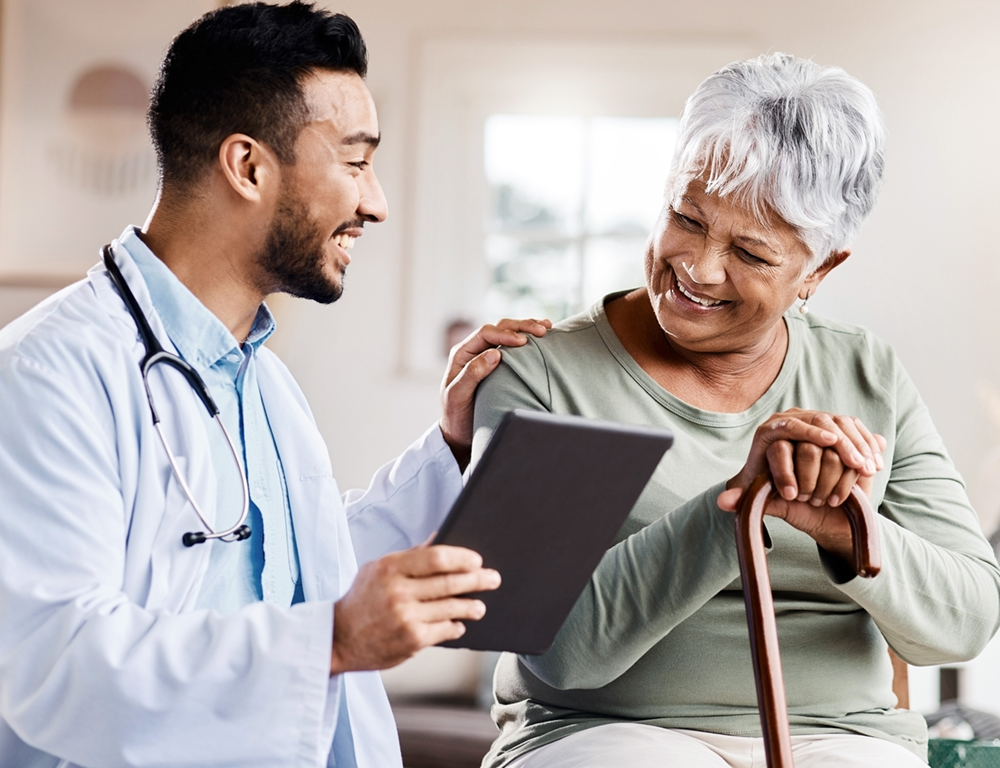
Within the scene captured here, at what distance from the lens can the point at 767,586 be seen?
1.06 m

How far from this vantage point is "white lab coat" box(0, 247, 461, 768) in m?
0.95

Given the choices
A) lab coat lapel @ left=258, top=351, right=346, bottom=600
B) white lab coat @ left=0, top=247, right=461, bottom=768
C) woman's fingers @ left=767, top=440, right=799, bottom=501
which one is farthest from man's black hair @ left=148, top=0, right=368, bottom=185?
woman's fingers @ left=767, top=440, right=799, bottom=501

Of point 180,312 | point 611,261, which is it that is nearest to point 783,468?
point 180,312

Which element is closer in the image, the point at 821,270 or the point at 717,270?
the point at 717,270

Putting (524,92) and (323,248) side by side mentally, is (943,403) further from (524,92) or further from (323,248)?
(323,248)

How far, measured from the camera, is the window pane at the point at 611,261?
362 centimetres

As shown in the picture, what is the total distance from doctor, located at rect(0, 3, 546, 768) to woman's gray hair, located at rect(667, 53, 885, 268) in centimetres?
35

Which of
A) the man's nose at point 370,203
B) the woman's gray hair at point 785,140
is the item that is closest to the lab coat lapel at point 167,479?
the man's nose at point 370,203

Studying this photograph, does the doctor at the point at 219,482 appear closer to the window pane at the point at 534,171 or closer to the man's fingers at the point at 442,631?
the man's fingers at the point at 442,631

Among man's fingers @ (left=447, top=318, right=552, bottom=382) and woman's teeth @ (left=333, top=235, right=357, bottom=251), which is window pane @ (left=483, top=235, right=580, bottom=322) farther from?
woman's teeth @ (left=333, top=235, right=357, bottom=251)

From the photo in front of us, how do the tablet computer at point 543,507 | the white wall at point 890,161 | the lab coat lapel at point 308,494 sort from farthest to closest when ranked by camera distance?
the white wall at point 890,161 → the lab coat lapel at point 308,494 → the tablet computer at point 543,507

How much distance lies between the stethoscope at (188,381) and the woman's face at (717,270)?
60 centimetres

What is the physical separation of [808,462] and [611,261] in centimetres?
256

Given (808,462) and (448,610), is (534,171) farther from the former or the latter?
(448,610)
